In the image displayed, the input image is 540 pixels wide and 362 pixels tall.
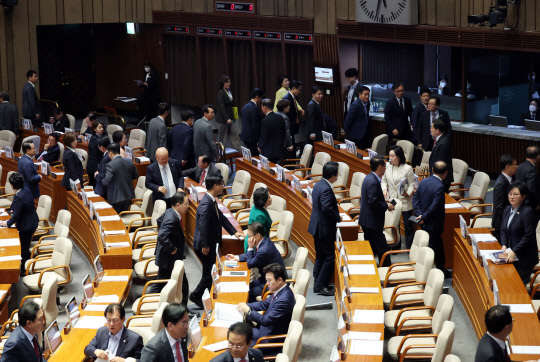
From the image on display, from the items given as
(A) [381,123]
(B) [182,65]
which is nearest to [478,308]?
(A) [381,123]

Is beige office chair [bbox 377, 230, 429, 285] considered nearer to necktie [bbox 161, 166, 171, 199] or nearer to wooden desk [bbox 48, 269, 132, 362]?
wooden desk [bbox 48, 269, 132, 362]

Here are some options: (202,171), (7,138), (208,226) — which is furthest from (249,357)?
(7,138)

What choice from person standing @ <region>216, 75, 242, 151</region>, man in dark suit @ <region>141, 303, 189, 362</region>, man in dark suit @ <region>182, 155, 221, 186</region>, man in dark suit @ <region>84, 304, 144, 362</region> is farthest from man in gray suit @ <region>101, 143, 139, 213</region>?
man in dark suit @ <region>141, 303, 189, 362</region>

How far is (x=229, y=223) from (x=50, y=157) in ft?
17.1

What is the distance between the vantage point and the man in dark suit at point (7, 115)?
14969 mm

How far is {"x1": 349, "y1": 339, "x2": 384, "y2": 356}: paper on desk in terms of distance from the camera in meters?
6.29

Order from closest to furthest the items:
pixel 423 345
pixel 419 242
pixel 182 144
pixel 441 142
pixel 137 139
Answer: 1. pixel 423 345
2. pixel 419 242
3. pixel 441 142
4. pixel 182 144
5. pixel 137 139

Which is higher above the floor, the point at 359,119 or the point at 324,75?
the point at 324,75

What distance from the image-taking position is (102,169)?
10984 millimetres

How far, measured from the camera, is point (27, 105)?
51.4 ft

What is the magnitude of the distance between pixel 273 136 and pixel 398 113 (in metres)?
2.12

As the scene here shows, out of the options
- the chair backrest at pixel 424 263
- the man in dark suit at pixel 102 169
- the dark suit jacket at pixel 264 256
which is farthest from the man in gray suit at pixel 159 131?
the chair backrest at pixel 424 263

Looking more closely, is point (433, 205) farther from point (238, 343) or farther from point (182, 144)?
point (182, 144)

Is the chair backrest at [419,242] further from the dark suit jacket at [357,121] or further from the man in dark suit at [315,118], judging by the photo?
the man in dark suit at [315,118]
